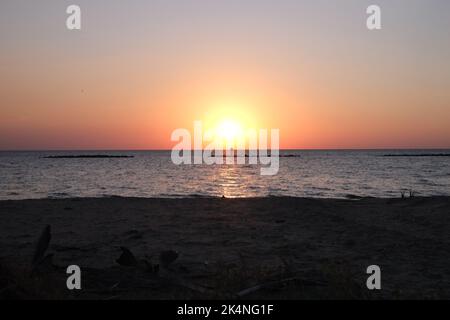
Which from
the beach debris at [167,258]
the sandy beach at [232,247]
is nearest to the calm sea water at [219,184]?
the sandy beach at [232,247]

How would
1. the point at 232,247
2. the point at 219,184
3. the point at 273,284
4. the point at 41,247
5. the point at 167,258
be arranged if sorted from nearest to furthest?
the point at 273,284 < the point at 41,247 < the point at 167,258 < the point at 232,247 < the point at 219,184

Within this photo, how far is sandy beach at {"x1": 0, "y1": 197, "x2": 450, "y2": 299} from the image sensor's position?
23.0ft

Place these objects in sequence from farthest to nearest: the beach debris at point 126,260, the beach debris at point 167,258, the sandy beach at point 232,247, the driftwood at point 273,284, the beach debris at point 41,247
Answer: the beach debris at point 167,258
the beach debris at point 126,260
the beach debris at point 41,247
the sandy beach at point 232,247
the driftwood at point 273,284

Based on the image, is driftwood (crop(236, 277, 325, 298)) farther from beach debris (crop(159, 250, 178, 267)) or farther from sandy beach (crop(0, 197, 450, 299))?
beach debris (crop(159, 250, 178, 267))

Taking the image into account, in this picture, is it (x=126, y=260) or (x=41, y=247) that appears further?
(x=126, y=260)

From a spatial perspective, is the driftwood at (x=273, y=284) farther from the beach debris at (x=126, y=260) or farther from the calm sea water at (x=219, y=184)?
the calm sea water at (x=219, y=184)

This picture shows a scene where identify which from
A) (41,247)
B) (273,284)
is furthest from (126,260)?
(273,284)

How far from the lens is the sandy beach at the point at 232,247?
23.0 ft

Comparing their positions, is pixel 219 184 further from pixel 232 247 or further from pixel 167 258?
pixel 167 258

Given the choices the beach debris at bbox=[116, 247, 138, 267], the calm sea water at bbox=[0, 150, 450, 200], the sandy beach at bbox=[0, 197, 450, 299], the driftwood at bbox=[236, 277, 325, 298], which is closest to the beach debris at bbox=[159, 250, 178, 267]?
the sandy beach at bbox=[0, 197, 450, 299]

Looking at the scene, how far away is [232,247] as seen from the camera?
1105cm
